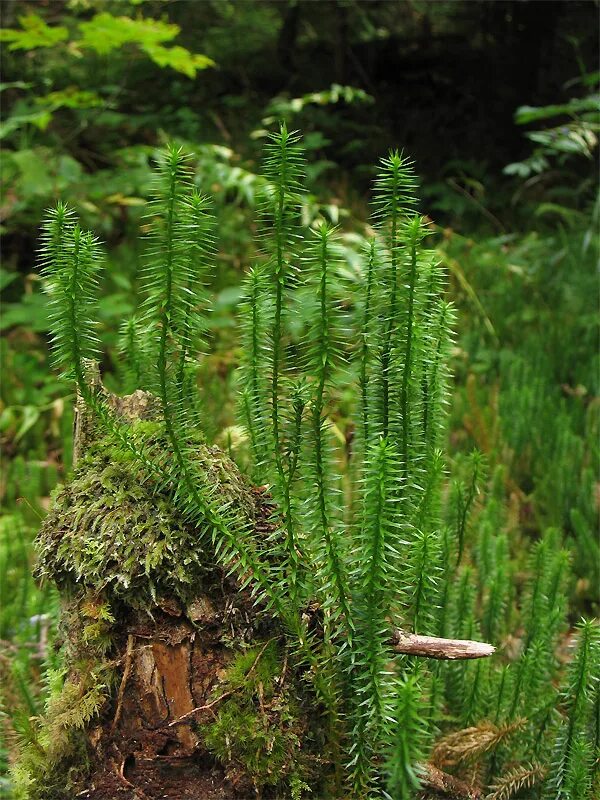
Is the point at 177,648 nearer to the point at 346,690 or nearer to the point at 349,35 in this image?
the point at 346,690

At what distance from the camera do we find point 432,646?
3.72 feet

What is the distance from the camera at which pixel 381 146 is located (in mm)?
6578

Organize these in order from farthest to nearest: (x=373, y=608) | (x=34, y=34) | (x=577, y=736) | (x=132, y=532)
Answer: (x=34, y=34) → (x=577, y=736) → (x=132, y=532) → (x=373, y=608)

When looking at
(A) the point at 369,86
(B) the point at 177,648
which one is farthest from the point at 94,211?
(B) the point at 177,648

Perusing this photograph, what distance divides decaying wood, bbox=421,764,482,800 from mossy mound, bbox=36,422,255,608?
1.62 feet

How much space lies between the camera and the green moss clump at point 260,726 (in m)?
1.12

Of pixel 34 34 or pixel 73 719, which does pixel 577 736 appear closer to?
pixel 73 719

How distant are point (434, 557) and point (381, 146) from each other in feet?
19.5

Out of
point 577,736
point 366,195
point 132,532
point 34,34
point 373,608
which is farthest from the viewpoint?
point 366,195

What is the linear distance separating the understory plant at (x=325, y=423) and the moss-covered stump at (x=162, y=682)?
0.15ft

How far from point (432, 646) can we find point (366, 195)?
18.1 feet

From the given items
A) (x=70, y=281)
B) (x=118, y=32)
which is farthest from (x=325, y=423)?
(x=118, y=32)

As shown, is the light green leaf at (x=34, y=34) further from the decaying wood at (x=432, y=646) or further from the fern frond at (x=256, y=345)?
the decaying wood at (x=432, y=646)

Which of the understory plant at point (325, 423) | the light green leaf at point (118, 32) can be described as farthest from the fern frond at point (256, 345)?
the light green leaf at point (118, 32)
